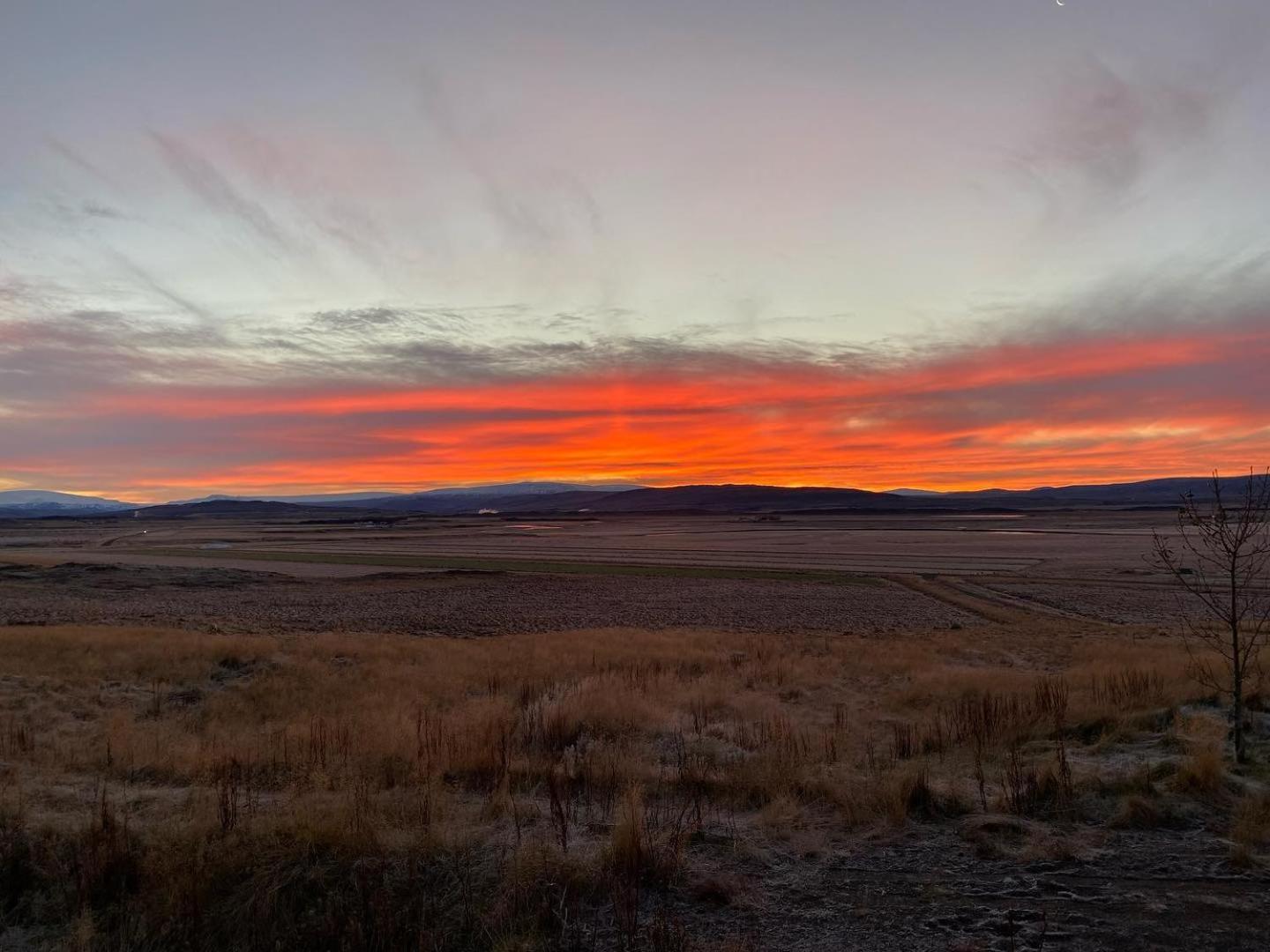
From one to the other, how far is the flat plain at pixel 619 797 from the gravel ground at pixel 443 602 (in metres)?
10.2

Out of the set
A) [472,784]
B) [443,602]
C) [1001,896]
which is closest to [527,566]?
[443,602]

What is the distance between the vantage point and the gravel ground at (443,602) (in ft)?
111

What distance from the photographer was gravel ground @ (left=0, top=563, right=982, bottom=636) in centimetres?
3378

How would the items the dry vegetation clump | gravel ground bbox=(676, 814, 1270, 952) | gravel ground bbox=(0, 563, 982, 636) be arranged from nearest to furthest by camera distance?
gravel ground bbox=(676, 814, 1270, 952) < the dry vegetation clump < gravel ground bbox=(0, 563, 982, 636)

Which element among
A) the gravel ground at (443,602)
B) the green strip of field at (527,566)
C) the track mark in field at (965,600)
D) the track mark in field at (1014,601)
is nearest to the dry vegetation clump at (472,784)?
the gravel ground at (443,602)

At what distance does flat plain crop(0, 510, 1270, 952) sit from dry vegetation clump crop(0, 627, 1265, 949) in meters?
0.04

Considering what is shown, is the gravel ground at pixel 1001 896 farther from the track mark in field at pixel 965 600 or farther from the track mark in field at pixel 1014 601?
the track mark in field at pixel 1014 601

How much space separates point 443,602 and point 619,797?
3671 centimetres

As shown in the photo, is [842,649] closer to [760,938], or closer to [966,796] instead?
[966,796]

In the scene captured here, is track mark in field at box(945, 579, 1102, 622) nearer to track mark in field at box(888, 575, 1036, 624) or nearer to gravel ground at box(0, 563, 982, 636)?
track mark in field at box(888, 575, 1036, 624)

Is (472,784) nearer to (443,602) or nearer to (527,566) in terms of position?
(443,602)

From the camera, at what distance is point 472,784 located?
8789 millimetres

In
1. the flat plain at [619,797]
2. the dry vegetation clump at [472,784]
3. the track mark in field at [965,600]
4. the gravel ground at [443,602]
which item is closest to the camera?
the flat plain at [619,797]

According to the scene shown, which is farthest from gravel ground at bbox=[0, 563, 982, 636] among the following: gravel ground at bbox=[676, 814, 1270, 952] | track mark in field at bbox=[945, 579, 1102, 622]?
gravel ground at bbox=[676, 814, 1270, 952]
